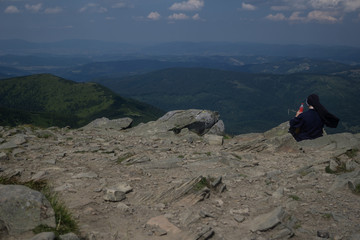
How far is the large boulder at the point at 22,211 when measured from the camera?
6578mm

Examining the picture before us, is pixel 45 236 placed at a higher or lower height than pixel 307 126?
higher

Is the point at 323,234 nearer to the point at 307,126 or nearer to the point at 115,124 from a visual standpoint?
Result: the point at 307,126

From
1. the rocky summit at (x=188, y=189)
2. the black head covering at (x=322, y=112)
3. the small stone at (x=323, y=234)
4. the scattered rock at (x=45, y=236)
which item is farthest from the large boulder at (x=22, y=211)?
the black head covering at (x=322, y=112)

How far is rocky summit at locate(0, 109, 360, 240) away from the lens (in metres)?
7.73

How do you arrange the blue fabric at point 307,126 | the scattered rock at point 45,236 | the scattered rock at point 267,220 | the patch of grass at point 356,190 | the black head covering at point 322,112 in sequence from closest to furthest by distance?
the scattered rock at point 45,236 < the scattered rock at point 267,220 < the patch of grass at point 356,190 < the black head covering at point 322,112 < the blue fabric at point 307,126

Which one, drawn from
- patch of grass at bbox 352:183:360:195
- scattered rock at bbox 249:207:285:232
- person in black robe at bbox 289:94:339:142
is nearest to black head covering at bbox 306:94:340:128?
person in black robe at bbox 289:94:339:142

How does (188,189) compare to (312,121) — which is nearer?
(188,189)

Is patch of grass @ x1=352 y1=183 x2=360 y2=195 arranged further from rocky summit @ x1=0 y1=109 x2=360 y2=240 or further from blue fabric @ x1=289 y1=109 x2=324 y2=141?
blue fabric @ x1=289 y1=109 x2=324 y2=141

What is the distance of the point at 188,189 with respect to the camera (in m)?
10.3

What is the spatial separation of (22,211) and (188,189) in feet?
17.9

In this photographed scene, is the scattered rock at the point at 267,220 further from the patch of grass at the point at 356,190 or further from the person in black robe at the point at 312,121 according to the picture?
the person in black robe at the point at 312,121

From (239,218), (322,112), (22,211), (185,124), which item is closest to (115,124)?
(185,124)

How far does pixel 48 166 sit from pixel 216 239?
9.62m

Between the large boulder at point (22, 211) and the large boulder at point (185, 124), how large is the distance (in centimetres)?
1820
